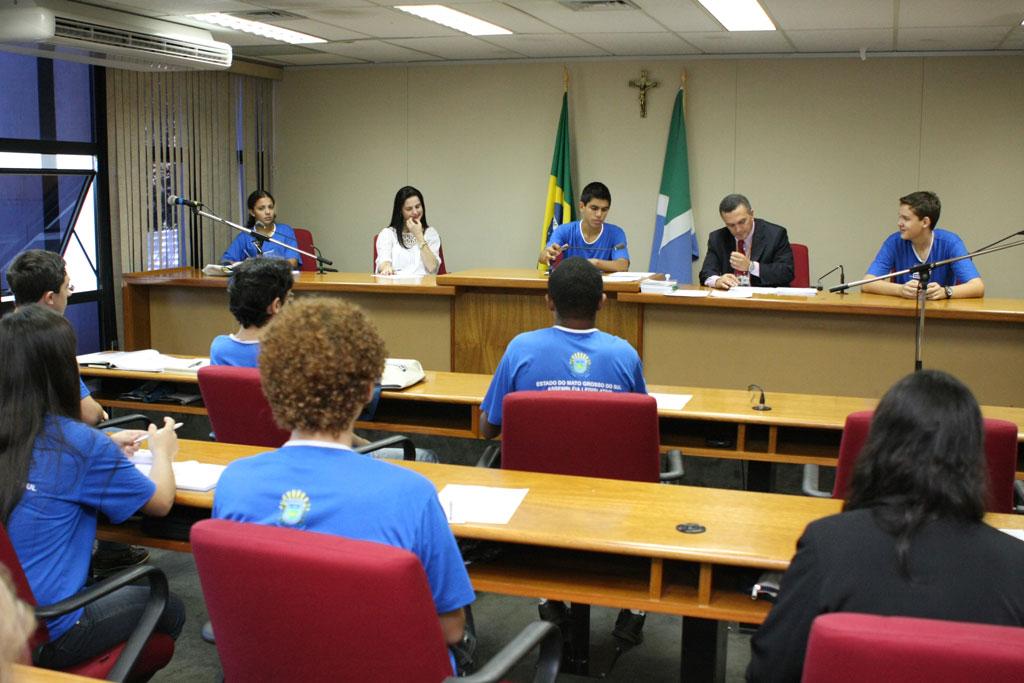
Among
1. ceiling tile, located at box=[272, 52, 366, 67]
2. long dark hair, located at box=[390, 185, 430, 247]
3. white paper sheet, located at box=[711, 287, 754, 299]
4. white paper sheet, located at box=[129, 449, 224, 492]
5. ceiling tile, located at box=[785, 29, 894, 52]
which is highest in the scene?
ceiling tile, located at box=[272, 52, 366, 67]

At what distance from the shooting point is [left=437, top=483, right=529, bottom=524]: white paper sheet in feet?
7.91

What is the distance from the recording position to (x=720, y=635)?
7.98 ft

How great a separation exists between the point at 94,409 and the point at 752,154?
570 cm

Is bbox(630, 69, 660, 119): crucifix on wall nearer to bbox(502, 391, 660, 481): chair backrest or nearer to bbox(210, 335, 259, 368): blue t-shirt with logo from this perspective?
bbox(210, 335, 259, 368): blue t-shirt with logo

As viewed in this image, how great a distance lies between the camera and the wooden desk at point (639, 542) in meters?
2.26

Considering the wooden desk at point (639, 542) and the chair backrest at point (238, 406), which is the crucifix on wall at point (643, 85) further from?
the wooden desk at point (639, 542)

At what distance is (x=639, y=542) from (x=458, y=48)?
6139mm

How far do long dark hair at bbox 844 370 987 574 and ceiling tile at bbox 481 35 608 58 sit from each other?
579 cm

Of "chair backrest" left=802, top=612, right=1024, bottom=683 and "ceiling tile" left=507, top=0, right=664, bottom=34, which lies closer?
"chair backrest" left=802, top=612, right=1024, bottom=683

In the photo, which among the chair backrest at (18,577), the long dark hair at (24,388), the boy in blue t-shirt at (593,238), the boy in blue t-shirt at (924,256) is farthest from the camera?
the boy in blue t-shirt at (593,238)

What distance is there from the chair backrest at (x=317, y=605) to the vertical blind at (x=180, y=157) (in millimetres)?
6329

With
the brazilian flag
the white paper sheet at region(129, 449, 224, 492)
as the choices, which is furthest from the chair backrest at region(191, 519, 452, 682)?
the brazilian flag

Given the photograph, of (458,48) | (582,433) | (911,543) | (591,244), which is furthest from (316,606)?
(458,48)

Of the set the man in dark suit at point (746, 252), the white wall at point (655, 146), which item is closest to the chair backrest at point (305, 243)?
the white wall at point (655, 146)
